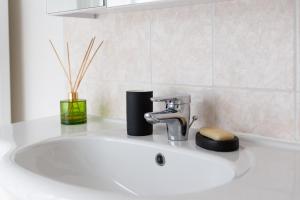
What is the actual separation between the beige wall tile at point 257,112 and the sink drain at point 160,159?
0.19 metres

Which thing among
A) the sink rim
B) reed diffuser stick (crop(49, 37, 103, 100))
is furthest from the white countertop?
reed diffuser stick (crop(49, 37, 103, 100))

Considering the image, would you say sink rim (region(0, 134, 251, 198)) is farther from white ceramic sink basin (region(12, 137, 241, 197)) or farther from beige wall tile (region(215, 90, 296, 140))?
beige wall tile (region(215, 90, 296, 140))

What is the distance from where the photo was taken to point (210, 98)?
958 millimetres

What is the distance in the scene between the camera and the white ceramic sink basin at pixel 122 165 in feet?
2.59

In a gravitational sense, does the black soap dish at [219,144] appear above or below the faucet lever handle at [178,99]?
below

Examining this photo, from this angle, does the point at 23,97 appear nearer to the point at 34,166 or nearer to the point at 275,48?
the point at 34,166

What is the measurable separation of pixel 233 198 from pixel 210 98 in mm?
458

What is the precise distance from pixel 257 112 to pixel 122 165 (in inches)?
14.2

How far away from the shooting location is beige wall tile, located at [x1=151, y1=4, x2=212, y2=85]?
951 mm

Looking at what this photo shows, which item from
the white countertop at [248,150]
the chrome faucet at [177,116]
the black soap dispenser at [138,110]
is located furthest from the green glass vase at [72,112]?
the chrome faucet at [177,116]

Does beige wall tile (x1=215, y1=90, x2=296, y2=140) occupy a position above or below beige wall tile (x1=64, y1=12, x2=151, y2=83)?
below

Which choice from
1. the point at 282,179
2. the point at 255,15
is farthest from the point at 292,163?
the point at 255,15

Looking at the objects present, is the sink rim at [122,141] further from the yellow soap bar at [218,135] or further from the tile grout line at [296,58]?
the tile grout line at [296,58]

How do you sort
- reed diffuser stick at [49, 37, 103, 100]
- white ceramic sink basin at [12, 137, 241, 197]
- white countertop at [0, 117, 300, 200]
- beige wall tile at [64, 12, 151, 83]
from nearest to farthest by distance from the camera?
white countertop at [0, 117, 300, 200] < white ceramic sink basin at [12, 137, 241, 197] < beige wall tile at [64, 12, 151, 83] < reed diffuser stick at [49, 37, 103, 100]
